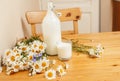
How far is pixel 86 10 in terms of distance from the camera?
2.85 m

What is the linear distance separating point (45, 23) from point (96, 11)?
185 cm

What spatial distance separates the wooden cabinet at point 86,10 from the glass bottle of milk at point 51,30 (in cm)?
170

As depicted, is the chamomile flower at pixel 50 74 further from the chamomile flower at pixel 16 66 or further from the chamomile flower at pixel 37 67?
the chamomile flower at pixel 16 66

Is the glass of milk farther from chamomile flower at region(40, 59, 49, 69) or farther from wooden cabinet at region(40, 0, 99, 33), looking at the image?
wooden cabinet at region(40, 0, 99, 33)

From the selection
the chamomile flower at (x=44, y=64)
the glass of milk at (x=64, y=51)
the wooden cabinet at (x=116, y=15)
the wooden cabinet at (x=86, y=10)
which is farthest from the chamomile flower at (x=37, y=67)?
the wooden cabinet at (x=86, y=10)

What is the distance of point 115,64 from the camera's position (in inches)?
41.4

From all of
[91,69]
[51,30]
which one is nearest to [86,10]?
[51,30]

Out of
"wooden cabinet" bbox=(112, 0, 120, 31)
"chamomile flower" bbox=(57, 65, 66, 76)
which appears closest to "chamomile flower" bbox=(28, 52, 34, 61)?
"chamomile flower" bbox=(57, 65, 66, 76)

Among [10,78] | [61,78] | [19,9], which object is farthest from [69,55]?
[19,9]

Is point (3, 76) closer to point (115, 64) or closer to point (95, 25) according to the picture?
point (115, 64)

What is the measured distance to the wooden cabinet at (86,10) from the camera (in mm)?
2816

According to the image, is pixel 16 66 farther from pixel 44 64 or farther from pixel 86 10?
pixel 86 10

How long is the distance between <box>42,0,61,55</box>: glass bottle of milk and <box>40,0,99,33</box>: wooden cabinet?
1.70m

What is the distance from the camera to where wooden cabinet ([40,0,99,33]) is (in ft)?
9.24
